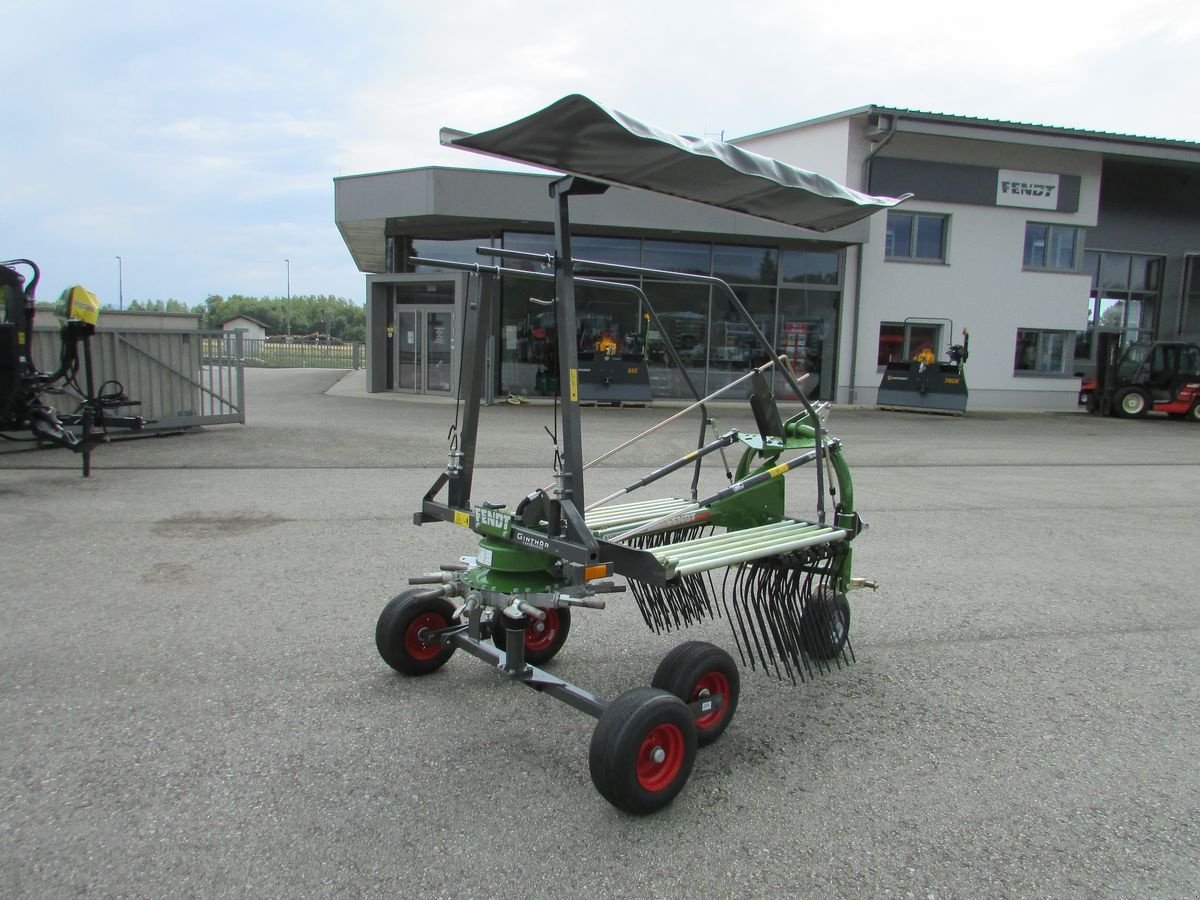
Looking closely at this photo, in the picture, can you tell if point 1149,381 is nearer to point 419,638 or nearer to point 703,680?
point 703,680

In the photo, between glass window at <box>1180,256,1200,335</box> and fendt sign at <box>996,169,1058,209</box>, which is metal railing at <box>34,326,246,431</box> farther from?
glass window at <box>1180,256,1200,335</box>

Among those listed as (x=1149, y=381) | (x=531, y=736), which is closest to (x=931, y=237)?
(x=1149, y=381)

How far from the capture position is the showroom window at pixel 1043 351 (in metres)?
22.8

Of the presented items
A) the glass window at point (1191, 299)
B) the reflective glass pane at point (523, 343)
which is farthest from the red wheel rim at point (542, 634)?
the glass window at point (1191, 299)

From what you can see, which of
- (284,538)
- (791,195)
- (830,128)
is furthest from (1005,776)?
(830,128)

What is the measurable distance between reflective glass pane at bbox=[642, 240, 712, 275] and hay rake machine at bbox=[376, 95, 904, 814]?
1641 centimetres

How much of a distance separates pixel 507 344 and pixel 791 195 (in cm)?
1673

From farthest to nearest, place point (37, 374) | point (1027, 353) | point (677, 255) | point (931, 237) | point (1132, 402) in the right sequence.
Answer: point (1027, 353)
point (931, 237)
point (1132, 402)
point (677, 255)
point (37, 374)

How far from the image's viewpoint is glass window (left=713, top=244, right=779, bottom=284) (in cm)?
2086

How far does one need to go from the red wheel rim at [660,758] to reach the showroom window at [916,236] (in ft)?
68.1

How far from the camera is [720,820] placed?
9.37 feet

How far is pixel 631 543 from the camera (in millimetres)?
4305

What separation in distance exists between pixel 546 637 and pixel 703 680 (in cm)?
100

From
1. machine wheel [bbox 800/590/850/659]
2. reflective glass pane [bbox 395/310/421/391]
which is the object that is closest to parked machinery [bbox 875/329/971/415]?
reflective glass pane [bbox 395/310/421/391]
